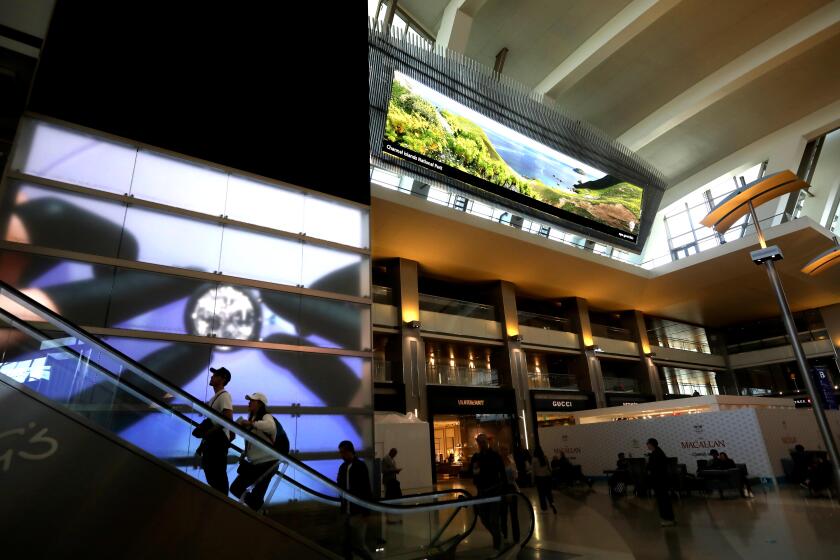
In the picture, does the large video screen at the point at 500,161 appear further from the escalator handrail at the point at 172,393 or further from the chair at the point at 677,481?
the escalator handrail at the point at 172,393

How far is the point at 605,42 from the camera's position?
681 inches

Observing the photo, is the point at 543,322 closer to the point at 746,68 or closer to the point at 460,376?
the point at 460,376

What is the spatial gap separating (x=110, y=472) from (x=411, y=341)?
13.9 metres

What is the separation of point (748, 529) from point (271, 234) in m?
8.27

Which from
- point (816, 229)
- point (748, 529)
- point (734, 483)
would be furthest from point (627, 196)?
point (748, 529)

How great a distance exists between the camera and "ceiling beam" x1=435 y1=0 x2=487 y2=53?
1620 centimetres

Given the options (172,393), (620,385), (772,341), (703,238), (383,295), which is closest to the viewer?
(172,393)

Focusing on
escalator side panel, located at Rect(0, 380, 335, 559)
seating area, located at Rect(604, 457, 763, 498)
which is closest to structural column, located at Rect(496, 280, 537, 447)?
seating area, located at Rect(604, 457, 763, 498)

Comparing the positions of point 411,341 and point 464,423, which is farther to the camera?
point 464,423

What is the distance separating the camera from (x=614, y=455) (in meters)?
15.2

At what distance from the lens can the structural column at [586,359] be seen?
2123 centimetres

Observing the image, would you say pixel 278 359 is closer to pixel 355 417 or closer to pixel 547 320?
pixel 355 417

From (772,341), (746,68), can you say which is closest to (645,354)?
(772,341)

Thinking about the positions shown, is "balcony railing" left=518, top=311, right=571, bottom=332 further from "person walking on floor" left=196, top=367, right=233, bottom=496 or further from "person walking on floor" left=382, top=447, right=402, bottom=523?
"person walking on floor" left=196, top=367, right=233, bottom=496
